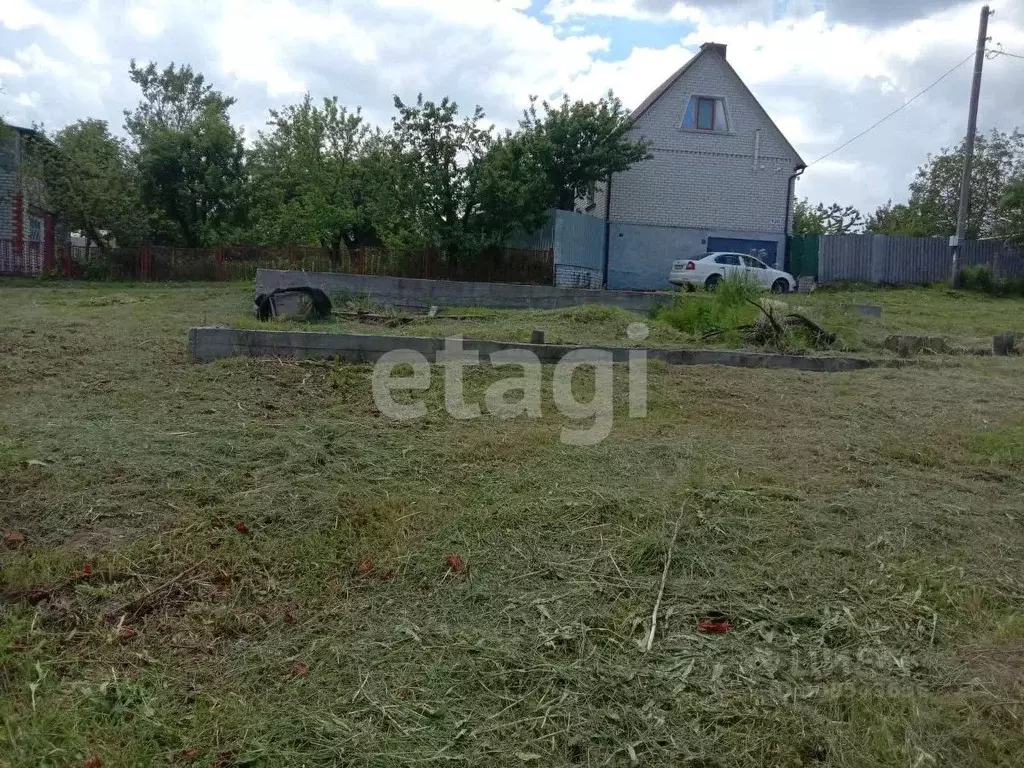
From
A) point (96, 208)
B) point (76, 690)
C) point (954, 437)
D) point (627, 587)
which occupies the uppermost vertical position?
point (96, 208)

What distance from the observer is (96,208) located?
2122 centimetres

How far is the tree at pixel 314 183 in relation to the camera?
21844mm

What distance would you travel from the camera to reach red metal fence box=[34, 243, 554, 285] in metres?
16.3

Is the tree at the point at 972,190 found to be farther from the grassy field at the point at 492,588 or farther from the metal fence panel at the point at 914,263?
the grassy field at the point at 492,588

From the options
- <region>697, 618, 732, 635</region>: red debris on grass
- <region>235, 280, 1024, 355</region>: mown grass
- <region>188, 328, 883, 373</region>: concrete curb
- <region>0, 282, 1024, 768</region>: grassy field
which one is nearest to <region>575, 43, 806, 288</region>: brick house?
<region>235, 280, 1024, 355</region>: mown grass

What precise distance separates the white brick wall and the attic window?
0.13 meters

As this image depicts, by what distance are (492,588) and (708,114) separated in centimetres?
2020

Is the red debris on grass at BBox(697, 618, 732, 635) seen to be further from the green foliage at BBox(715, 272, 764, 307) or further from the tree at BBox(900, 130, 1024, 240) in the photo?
the tree at BBox(900, 130, 1024, 240)

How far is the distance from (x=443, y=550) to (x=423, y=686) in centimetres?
82

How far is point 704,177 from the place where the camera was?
68.7 ft

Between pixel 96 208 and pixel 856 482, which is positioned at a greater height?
pixel 96 208

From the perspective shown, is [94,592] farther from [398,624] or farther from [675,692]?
[675,692]

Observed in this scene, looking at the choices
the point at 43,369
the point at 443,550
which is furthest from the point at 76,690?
the point at 43,369

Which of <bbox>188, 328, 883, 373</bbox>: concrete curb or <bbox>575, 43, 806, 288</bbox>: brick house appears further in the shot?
<bbox>575, 43, 806, 288</bbox>: brick house
